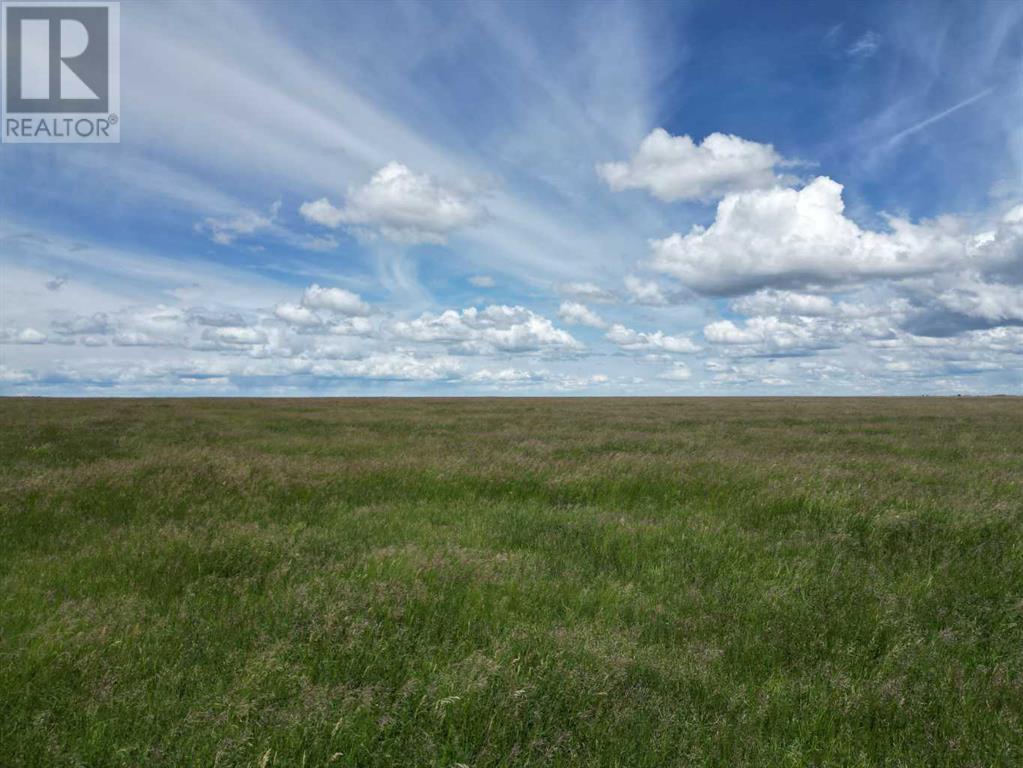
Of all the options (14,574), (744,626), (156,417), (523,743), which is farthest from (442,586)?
(156,417)

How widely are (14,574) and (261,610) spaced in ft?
10.2

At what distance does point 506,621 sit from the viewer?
4.88m

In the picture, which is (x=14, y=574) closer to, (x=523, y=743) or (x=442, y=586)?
(x=442, y=586)

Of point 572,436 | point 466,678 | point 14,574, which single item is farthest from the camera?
point 572,436

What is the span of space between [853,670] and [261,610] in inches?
188

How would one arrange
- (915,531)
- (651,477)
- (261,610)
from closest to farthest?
(261,610) → (915,531) → (651,477)

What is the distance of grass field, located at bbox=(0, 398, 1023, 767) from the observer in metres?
3.38

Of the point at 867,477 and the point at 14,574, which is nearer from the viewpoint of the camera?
the point at 14,574

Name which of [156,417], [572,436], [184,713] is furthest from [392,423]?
[184,713]

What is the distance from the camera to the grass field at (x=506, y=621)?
3375 mm

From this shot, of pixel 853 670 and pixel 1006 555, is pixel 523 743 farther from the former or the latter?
pixel 1006 555

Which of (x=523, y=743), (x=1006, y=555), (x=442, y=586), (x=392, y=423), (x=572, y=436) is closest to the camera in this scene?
(x=523, y=743)

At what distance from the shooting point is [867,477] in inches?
449

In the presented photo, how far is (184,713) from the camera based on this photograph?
3.51m
